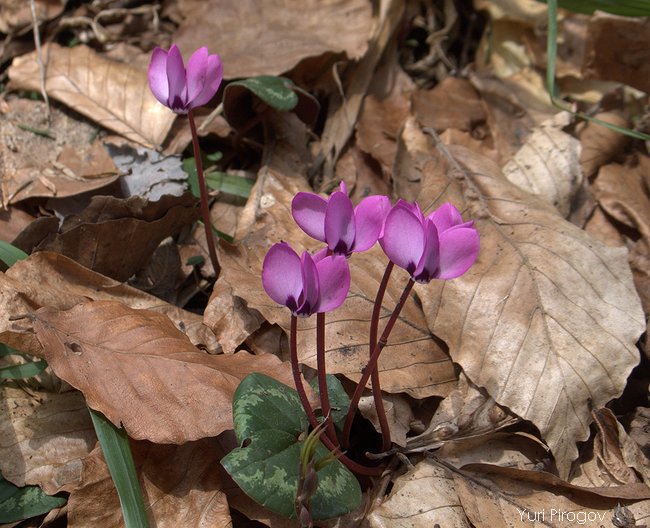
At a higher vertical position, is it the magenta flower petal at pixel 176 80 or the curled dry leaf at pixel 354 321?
the magenta flower petal at pixel 176 80

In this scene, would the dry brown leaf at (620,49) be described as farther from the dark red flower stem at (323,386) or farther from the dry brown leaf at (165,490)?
the dry brown leaf at (165,490)

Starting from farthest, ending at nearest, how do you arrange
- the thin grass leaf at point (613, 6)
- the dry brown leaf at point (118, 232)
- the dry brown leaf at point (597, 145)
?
the dry brown leaf at point (597, 145) < the thin grass leaf at point (613, 6) < the dry brown leaf at point (118, 232)

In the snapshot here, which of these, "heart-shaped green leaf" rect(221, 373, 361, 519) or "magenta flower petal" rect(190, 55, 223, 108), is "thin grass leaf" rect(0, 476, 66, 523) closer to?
"heart-shaped green leaf" rect(221, 373, 361, 519)

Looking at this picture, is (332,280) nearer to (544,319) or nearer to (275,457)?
(275,457)

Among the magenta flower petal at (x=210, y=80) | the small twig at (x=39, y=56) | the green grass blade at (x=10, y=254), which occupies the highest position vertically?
the magenta flower petal at (x=210, y=80)

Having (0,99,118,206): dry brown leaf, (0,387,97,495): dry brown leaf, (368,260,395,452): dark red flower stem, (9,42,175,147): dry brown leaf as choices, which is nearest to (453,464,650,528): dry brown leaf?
(368,260,395,452): dark red flower stem

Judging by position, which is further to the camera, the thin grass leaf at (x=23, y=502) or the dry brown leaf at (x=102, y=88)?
the dry brown leaf at (x=102, y=88)

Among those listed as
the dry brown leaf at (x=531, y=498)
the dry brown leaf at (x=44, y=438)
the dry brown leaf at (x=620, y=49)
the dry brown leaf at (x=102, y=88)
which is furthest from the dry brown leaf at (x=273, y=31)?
the dry brown leaf at (x=531, y=498)
